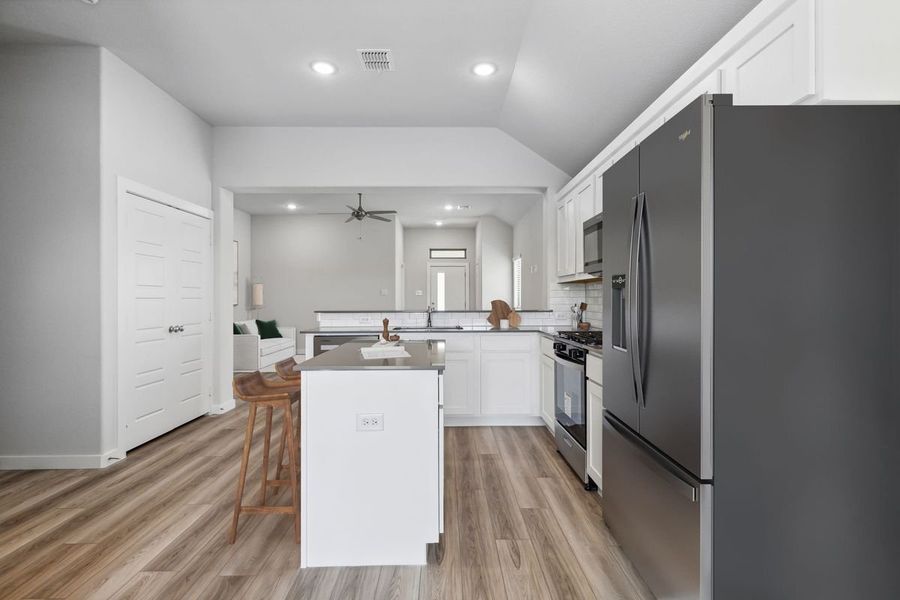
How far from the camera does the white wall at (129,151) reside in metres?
3.23

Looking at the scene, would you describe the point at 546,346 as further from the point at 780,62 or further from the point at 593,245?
the point at 780,62

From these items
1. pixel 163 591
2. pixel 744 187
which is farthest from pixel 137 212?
pixel 744 187

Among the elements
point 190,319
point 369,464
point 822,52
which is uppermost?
point 822,52

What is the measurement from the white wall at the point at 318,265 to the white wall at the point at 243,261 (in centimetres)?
14

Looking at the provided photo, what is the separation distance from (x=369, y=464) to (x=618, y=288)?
1.34 metres

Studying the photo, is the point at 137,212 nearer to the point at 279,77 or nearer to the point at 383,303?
the point at 279,77

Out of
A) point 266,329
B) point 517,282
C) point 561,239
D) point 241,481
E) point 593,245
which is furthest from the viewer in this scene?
point 517,282

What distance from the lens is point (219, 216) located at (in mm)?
4664

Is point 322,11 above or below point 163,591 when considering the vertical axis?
above

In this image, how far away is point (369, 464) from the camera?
1.98m

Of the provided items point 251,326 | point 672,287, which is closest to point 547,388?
point 672,287

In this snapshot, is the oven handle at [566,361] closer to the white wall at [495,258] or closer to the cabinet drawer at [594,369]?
the cabinet drawer at [594,369]

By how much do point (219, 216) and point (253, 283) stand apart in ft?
14.1

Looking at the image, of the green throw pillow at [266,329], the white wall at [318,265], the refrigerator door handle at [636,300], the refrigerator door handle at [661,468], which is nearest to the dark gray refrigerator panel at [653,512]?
the refrigerator door handle at [661,468]
